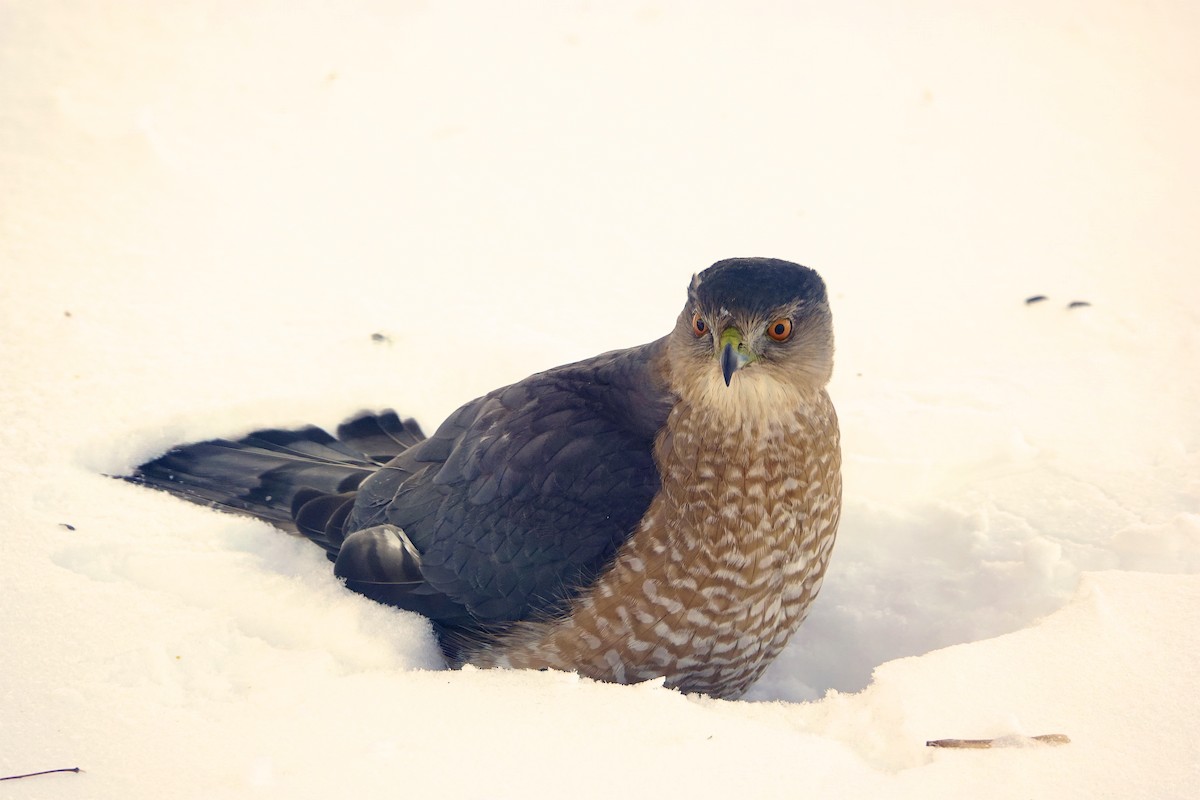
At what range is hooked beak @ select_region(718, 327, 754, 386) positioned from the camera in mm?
3471

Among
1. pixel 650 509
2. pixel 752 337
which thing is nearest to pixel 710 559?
pixel 650 509

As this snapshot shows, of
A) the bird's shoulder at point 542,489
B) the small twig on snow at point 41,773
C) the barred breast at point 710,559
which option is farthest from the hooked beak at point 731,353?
the small twig on snow at point 41,773

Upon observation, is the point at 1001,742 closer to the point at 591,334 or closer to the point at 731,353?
the point at 731,353

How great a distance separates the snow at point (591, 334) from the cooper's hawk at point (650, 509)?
34 centimetres

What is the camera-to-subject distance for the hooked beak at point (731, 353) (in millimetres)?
3471

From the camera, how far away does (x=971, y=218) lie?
687 cm

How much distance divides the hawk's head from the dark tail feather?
5.42 feet

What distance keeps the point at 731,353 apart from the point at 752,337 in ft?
0.40

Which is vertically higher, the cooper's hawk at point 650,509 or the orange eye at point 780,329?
the orange eye at point 780,329

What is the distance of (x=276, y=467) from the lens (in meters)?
4.61

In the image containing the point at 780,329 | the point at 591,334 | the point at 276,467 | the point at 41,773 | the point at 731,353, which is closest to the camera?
the point at 41,773

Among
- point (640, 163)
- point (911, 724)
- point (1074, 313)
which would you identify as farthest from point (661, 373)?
point (640, 163)

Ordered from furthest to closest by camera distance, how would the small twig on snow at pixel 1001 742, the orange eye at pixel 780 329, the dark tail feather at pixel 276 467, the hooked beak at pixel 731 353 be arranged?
the dark tail feather at pixel 276 467, the orange eye at pixel 780 329, the hooked beak at pixel 731 353, the small twig on snow at pixel 1001 742

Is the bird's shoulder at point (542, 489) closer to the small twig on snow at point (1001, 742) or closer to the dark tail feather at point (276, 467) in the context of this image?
the dark tail feather at point (276, 467)
